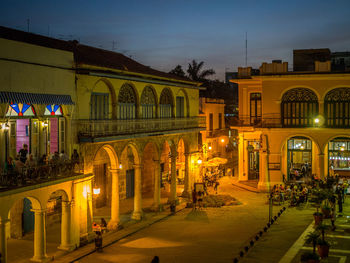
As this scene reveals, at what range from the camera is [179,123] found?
103 ft

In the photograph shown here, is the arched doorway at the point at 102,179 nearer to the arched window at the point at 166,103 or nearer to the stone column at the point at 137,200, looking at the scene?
the stone column at the point at 137,200

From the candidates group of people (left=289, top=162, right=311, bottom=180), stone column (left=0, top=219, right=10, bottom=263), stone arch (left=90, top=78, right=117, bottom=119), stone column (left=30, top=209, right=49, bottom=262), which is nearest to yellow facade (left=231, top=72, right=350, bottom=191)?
group of people (left=289, top=162, right=311, bottom=180)

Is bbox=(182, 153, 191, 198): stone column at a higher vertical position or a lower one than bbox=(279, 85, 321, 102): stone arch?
lower

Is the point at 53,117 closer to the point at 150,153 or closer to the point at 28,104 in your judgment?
the point at 28,104

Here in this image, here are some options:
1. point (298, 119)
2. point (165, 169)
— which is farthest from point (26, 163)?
point (298, 119)

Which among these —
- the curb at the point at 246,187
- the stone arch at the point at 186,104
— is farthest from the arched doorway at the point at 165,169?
the curb at the point at 246,187

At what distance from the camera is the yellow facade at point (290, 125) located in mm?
34719

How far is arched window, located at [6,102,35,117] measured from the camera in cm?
1841

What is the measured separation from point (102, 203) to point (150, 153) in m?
7.29

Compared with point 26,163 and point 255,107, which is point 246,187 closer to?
point 255,107

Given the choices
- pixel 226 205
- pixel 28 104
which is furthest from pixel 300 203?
pixel 28 104

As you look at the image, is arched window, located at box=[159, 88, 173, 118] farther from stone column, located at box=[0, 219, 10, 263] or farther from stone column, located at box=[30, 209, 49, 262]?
stone column, located at box=[0, 219, 10, 263]

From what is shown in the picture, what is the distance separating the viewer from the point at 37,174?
18109mm

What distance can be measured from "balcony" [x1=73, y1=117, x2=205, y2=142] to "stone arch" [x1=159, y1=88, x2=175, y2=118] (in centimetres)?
72
